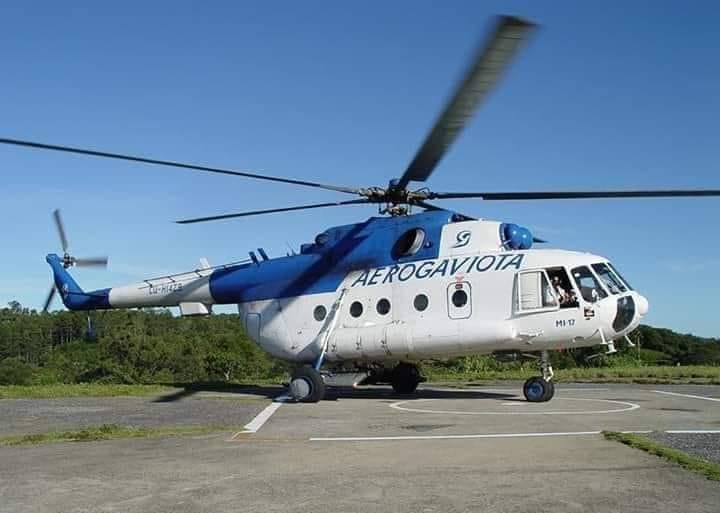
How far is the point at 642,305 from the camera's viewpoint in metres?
17.1

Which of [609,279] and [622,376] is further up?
[609,279]

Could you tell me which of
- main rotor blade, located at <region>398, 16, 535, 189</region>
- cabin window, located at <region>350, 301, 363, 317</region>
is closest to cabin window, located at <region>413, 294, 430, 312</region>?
cabin window, located at <region>350, 301, 363, 317</region>

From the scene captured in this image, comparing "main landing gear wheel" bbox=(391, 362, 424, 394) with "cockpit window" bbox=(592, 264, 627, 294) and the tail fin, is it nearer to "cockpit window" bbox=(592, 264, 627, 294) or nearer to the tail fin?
"cockpit window" bbox=(592, 264, 627, 294)

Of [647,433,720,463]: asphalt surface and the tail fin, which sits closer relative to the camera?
[647,433,720,463]: asphalt surface

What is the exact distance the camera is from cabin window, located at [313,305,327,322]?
19.6 m

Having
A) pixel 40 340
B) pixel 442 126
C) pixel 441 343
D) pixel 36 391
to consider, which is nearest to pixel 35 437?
pixel 442 126

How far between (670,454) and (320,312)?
39.8ft

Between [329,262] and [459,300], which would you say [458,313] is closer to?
[459,300]

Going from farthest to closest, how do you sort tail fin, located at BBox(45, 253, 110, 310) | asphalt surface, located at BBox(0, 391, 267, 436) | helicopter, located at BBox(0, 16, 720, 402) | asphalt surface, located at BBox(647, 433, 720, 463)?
tail fin, located at BBox(45, 253, 110, 310) → helicopter, located at BBox(0, 16, 720, 402) → asphalt surface, located at BBox(0, 391, 267, 436) → asphalt surface, located at BBox(647, 433, 720, 463)

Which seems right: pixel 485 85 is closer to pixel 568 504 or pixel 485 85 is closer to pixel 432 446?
pixel 432 446

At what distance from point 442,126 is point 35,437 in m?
8.24

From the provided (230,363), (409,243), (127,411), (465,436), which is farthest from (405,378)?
(230,363)

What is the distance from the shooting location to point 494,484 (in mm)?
7176

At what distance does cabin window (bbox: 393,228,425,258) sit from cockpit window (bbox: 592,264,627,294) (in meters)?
4.19
